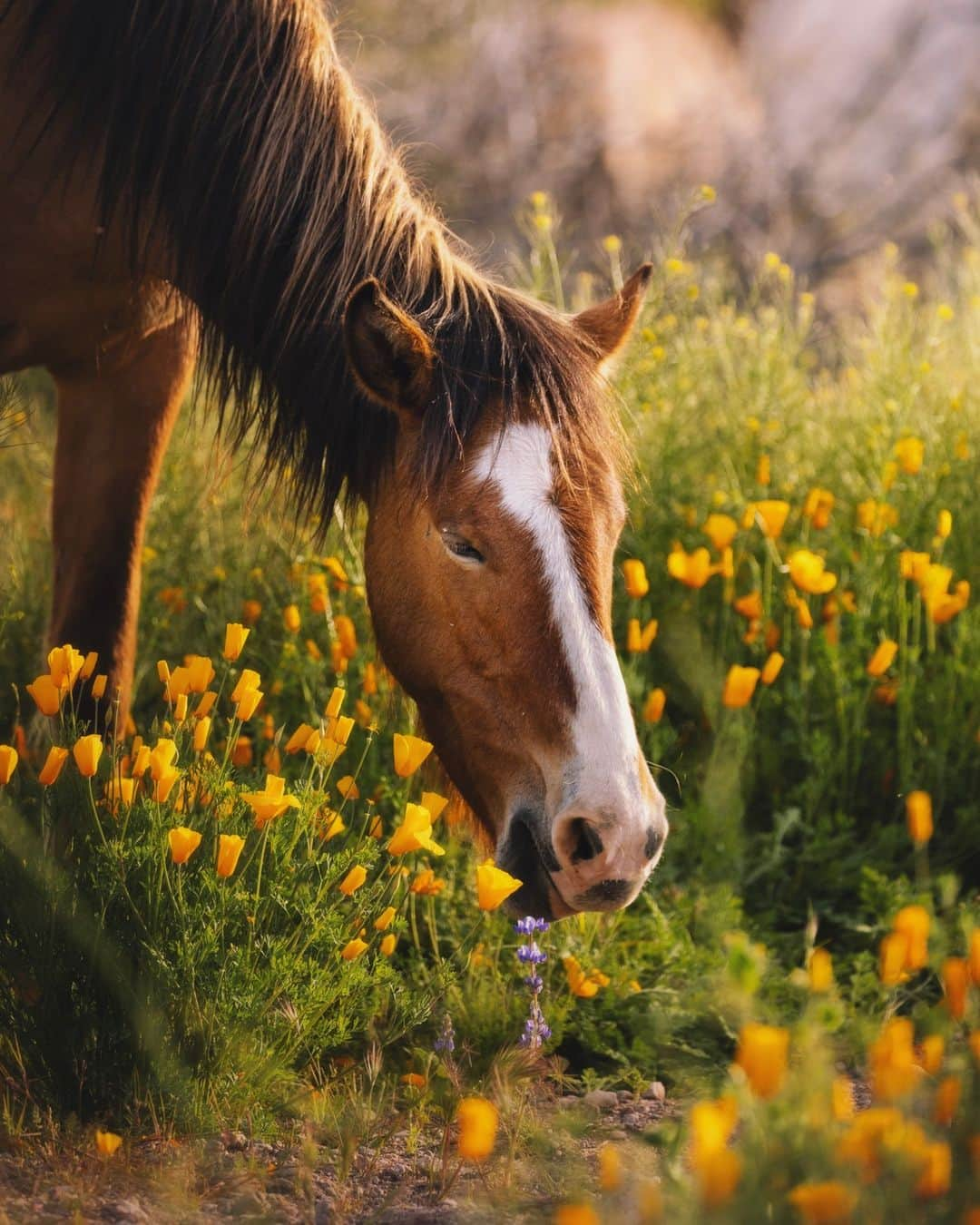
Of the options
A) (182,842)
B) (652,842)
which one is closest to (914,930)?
(652,842)

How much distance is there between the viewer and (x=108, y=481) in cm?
322

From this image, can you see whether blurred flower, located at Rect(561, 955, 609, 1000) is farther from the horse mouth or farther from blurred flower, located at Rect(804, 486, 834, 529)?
blurred flower, located at Rect(804, 486, 834, 529)

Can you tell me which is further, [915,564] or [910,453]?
[910,453]

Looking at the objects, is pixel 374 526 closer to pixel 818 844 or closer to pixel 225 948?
pixel 225 948

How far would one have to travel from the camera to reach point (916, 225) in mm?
9836

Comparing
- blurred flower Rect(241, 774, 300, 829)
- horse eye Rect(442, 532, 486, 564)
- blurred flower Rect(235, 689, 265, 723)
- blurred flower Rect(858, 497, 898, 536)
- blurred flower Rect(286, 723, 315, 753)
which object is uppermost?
blurred flower Rect(858, 497, 898, 536)

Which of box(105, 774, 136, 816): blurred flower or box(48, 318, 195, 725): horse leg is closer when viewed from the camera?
box(105, 774, 136, 816): blurred flower

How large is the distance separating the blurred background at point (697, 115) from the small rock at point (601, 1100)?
7.63 m

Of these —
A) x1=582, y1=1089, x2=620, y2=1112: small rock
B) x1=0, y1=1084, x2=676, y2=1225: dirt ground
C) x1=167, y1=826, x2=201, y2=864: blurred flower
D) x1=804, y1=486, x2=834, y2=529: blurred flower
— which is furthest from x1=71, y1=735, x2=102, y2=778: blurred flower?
A: x1=804, y1=486, x2=834, y2=529: blurred flower

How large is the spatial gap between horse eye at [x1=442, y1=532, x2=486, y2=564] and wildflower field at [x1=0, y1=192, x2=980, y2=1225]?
34 centimetres

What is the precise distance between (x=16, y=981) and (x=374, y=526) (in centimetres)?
101

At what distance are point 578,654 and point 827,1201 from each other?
1093mm

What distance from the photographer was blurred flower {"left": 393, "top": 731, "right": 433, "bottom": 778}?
6.79 feet

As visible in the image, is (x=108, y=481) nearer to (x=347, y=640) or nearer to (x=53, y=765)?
(x=347, y=640)
